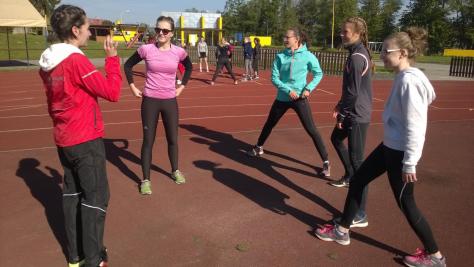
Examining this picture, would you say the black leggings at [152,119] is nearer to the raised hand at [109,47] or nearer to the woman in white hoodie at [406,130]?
the raised hand at [109,47]

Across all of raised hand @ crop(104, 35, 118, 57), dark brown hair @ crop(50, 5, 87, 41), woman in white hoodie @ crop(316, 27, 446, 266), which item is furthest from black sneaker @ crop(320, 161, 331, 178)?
dark brown hair @ crop(50, 5, 87, 41)

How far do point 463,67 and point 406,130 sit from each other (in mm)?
20182

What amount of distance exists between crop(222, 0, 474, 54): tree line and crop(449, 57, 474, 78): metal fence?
63.8 ft

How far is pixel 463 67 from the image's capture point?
2005 cm

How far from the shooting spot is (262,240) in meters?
3.64

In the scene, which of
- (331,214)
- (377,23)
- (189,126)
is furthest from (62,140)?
(377,23)

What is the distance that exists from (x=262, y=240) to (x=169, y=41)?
97.2 inches

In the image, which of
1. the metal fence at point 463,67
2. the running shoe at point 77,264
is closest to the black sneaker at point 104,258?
the running shoe at point 77,264

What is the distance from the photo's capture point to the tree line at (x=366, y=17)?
5810 centimetres

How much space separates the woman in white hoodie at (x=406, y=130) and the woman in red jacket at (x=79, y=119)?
2.00 metres

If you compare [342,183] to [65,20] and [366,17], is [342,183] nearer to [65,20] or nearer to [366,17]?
[65,20]

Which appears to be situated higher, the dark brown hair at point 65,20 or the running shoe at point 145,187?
the dark brown hair at point 65,20

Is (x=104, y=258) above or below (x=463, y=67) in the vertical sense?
below

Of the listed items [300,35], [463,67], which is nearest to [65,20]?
[300,35]
